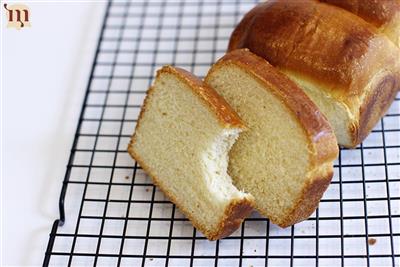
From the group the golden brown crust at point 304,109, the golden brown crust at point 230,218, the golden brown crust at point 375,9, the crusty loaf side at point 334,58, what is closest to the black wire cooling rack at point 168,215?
the golden brown crust at point 230,218

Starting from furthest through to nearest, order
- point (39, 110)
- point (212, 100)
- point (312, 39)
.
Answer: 1. point (39, 110)
2. point (312, 39)
3. point (212, 100)

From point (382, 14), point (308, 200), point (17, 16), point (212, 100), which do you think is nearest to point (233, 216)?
point (308, 200)

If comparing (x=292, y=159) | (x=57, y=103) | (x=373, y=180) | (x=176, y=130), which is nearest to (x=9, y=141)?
(x=57, y=103)

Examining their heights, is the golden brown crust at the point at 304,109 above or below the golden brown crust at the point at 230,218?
above

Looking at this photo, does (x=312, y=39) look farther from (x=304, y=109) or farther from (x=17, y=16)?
(x=17, y=16)

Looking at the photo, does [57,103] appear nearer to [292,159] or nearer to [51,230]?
[51,230]

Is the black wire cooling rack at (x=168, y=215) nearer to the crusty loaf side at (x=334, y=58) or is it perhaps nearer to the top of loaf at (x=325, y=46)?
the crusty loaf side at (x=334, y=58)

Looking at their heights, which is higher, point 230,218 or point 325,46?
point 325,46
